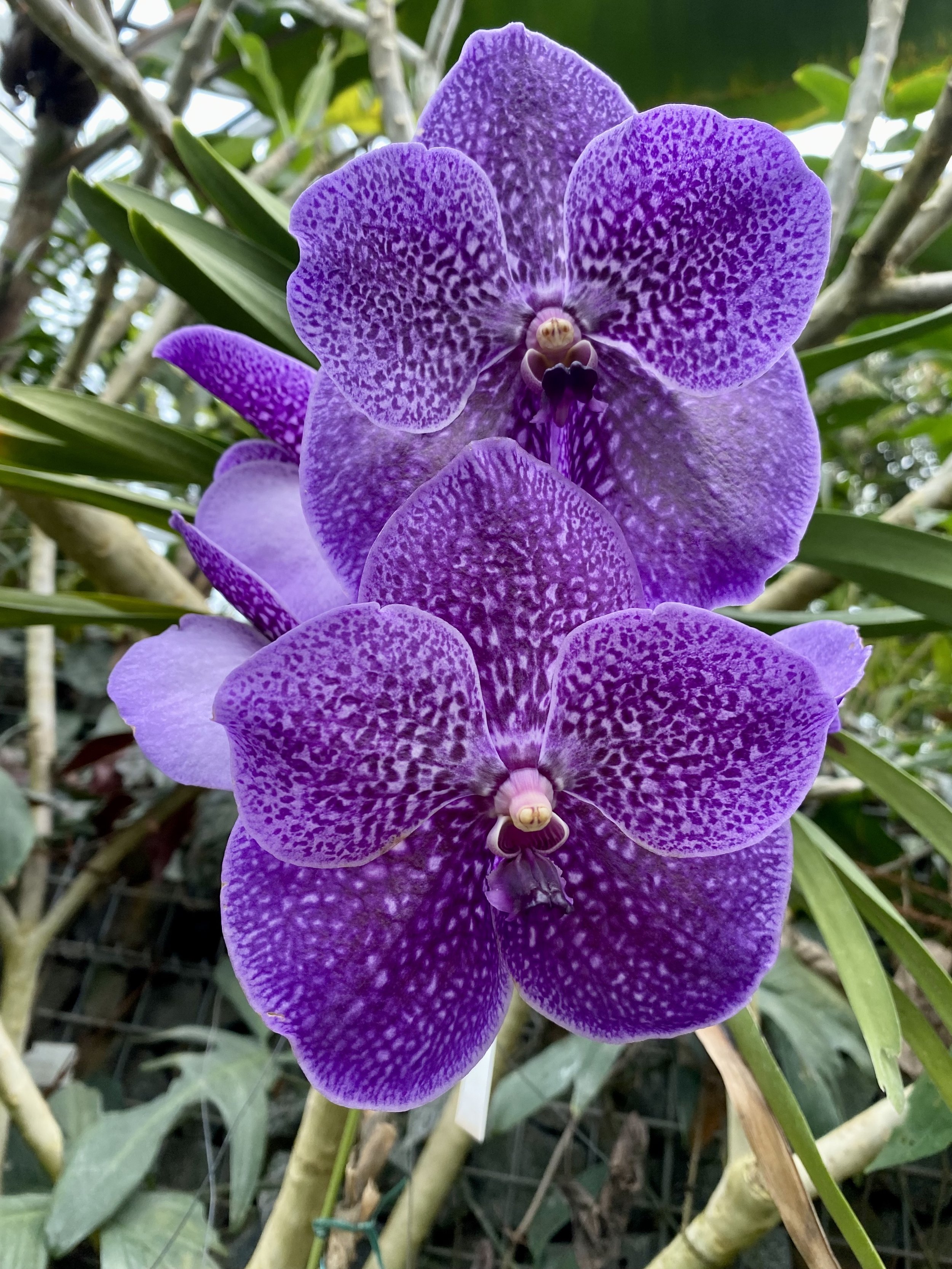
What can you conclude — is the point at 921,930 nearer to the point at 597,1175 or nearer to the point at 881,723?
the point at 597,1175

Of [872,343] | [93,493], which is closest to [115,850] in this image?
[93,493]

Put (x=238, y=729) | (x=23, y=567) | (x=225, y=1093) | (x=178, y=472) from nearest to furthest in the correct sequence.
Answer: (x=238, y=729) → (x=178, y=472) → (x=225, y=1093) → (x=23, y=567)

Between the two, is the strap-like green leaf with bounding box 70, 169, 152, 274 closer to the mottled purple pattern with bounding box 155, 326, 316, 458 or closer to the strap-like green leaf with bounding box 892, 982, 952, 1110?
the mottled purple pattern with bounding box 155, 326, 316, 458

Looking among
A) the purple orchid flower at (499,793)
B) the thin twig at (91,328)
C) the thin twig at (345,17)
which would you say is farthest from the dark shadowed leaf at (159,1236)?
the thin twig at (345,17)

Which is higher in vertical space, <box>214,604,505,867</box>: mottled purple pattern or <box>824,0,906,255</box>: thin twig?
<box>824,0,906,255</box>: thin twig

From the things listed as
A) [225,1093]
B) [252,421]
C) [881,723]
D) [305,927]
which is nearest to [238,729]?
[305,927]

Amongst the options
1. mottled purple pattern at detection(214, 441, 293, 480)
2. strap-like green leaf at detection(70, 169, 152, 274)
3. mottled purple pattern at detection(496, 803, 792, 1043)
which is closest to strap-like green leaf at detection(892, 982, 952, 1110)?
mottled purple pattern at detection(496, 803, 792, 1043)

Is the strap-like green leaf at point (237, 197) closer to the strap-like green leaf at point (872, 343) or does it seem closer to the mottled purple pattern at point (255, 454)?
the mottled purple pattern at point (255, 454)
